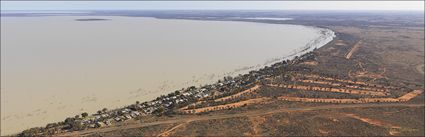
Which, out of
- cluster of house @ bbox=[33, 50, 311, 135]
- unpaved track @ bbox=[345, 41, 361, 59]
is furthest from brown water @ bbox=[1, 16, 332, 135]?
unpaved track @ bbox=[345, 41, 361, 59]

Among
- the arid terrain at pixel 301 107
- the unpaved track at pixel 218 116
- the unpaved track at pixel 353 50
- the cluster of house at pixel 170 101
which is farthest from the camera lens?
the unpaved track at pixel 353 50

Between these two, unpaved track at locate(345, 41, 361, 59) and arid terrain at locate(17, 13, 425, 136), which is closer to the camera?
arid terrain at locate(17, 13, 425, 136)

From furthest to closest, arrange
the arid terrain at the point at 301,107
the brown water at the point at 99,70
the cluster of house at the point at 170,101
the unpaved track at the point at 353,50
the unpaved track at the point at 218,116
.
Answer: the unpaved track at the point at 353,50, the brown water at the point at 99,70, the cluster of house at the point at 170,101, the arid terrain at the point at 301,107, the unpaved track at the point at 218,116

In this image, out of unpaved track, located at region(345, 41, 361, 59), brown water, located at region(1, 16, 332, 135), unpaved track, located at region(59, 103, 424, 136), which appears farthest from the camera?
unpaved track, located at region(345, 41, 361, 59)

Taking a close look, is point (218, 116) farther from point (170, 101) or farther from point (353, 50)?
point (353, 50)

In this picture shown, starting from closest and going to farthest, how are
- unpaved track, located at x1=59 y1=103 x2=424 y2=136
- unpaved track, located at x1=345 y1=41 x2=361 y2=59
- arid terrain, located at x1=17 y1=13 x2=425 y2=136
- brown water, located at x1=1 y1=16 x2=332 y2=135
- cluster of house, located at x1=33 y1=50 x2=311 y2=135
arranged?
1. unpaved track, located at x1=59 y1=103 x2=424 y2=136
2. arid terrain, located at x1=17 y1=13 x2=425 y2=136
3. cluster of house, located at x1=33 y1=50 x2=311 y2=135
4. brown water, located at x1=1 y1=16 x2=332 y2=135
5. unpaved track, located at x1=345 y1=41 x2=361 y2=59

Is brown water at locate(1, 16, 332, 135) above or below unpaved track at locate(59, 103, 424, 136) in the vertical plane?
above

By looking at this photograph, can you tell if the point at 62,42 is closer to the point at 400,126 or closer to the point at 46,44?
the point at 46,44

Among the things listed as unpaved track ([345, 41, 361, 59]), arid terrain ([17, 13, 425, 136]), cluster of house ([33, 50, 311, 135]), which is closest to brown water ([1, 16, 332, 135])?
cluster of house ([33, 50, 311, 135])

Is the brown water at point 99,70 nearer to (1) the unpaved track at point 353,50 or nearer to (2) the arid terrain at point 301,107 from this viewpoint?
(2) the arid terrain at point 301,107

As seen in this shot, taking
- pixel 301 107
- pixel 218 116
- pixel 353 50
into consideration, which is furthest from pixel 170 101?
pixel 353 50

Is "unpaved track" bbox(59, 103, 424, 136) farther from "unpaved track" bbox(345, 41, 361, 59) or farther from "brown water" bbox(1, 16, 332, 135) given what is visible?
"unpaved track" bbox(345, 41, 361, 59)

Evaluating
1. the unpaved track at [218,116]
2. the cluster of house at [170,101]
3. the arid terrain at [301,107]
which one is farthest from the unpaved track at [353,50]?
the unpaved track at [218,116]
